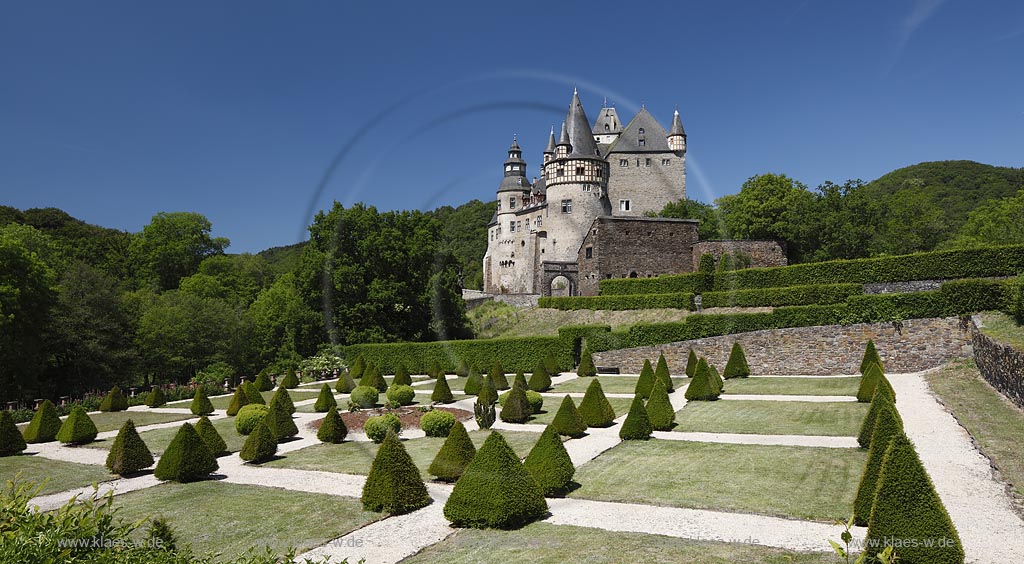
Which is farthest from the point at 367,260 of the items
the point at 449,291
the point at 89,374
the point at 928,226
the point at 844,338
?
the point at 928,226

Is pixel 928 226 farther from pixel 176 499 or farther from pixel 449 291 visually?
pixel 176 499

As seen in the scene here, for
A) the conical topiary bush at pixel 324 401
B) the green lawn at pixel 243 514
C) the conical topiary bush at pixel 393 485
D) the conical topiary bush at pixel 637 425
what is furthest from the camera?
the conical topiary bush at pixel 324 401

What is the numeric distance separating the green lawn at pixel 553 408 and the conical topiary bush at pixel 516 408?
47 centimetres

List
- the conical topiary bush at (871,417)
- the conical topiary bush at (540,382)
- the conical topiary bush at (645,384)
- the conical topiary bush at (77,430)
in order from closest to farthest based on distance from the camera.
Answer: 1. the conical topiary bush at (871,417)
2. the conical topiary bush at (77,430)
3. the conical topiary bush at (645,384)
4. the conical topiary bush at (540,382)

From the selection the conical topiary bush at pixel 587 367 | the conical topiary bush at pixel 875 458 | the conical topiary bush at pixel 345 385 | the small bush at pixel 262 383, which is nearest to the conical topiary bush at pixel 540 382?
the conical topiary bush at pixel 587 367

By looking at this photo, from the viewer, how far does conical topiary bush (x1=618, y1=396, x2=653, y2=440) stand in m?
18.2

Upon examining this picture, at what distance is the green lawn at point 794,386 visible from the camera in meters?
25.2

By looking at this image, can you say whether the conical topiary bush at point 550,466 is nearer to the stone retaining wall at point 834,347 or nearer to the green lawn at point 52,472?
the green lawn at point 52,472

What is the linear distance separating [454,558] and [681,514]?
14.5ft

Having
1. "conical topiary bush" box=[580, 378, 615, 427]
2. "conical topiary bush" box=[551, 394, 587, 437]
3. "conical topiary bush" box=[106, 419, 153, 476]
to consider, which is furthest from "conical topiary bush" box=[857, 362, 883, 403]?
"conical topiary bush" box=[106, 419, 153, 476]

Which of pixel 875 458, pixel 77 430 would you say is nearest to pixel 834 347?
pixel 875 458

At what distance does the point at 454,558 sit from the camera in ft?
31.4

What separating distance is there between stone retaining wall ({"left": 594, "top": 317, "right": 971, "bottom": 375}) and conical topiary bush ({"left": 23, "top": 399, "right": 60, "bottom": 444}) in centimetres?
2818

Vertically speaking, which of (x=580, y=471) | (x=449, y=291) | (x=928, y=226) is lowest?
(x=580, y=471)
